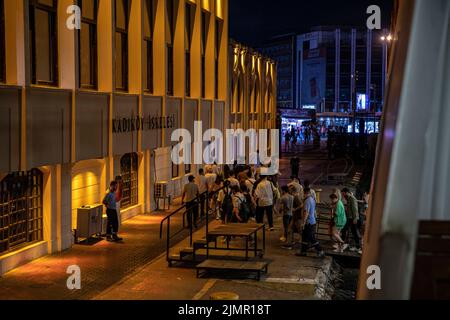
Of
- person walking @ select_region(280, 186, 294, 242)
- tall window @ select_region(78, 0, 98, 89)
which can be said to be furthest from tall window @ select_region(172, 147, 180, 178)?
person walking @ select_region(280, 186, 294, 242)

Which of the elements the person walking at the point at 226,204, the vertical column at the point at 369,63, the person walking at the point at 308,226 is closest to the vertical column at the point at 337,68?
the vertical column at the point at 369,63

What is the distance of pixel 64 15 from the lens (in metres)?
14.4

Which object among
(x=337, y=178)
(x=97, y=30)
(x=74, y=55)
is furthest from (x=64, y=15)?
(x=337, y=178)

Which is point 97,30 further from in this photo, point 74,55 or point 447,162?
point 447,162

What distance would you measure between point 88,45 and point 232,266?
748 centimetres

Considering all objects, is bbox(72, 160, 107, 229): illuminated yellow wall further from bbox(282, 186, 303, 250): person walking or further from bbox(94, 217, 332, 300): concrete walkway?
bbox(282, 186, 303, 250): person walking

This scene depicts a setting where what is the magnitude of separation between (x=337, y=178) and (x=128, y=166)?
1456 cm

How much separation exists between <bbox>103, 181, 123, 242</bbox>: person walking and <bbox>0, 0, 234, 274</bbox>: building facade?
834 mm

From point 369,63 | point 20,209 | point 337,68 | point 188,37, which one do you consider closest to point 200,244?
point 20,209

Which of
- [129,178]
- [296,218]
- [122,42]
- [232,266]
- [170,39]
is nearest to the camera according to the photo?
[232,266]

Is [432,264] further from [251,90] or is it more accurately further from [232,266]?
[251,90]

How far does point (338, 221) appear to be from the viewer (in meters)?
15.1

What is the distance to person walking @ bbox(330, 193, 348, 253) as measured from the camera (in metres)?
15.0
